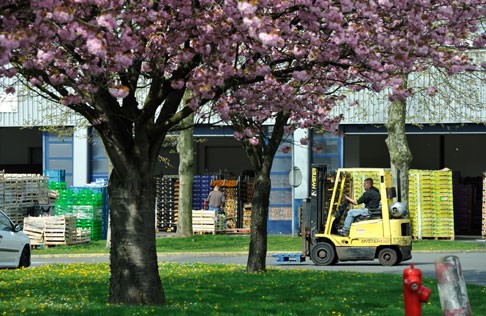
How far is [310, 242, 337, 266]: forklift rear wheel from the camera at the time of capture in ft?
88.3

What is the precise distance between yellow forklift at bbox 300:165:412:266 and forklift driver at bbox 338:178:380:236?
119mm

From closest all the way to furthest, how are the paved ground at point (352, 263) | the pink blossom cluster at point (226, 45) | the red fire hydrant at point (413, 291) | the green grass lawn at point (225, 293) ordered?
the red fire hydrant at point (413, 291) → the pink blossom cluster at point (226, 45) → the green grass lawn at point (225, 293) → the paved ground at point (352, 263)

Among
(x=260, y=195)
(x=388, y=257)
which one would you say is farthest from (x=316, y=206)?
(x=260, y=195)

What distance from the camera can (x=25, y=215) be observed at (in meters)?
38.0

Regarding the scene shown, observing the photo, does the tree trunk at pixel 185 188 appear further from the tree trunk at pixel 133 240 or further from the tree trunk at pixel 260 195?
the tree trunk at pixel 133 240

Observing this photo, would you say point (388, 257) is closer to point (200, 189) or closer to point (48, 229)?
point (48, 229)

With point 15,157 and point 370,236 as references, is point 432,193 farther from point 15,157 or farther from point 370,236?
point 15,157

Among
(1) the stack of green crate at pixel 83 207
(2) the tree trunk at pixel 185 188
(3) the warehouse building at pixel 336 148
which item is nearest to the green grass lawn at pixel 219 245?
(2) the tree trunk at pixel 185 188

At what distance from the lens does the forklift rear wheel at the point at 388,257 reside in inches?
1056

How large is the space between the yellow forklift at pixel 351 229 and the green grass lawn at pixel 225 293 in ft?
12.3

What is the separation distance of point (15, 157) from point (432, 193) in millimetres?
24626

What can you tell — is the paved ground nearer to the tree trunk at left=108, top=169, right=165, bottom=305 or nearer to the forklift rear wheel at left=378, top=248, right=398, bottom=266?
the forklift rear wheel at left=378, top=248, right=398, bottom=266

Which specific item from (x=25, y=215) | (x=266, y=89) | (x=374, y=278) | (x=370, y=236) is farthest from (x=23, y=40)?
(x=25, y=215)

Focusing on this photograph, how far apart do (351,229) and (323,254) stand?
916 mm
